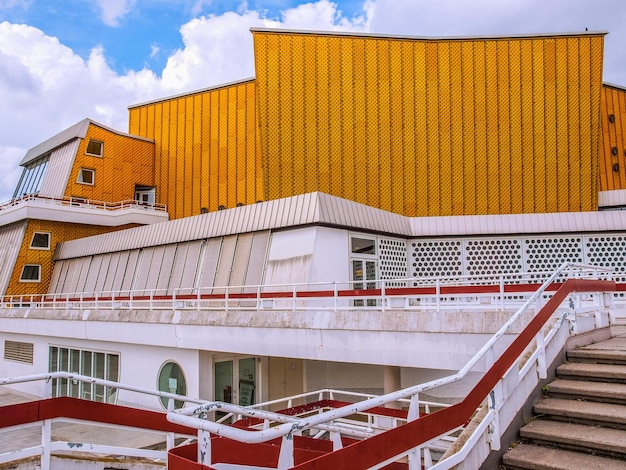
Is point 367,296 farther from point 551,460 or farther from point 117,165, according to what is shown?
point 117,165

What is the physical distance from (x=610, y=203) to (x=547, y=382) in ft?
73.0

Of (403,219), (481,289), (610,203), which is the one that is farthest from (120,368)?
(610,203)

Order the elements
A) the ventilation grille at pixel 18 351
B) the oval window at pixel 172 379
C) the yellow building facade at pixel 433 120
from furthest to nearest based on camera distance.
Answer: the ventilation grille at pixel 18 351, the yellow building facade at pixel 433 120, the oval window at pixel 172 379

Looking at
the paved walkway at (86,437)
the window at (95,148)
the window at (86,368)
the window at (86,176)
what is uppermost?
the window at (95,148)

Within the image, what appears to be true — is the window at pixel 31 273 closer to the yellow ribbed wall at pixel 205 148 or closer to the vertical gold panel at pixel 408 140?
the yellow ribbed wall at pixel 205 148

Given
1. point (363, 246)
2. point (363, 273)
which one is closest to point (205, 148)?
point (363, 246)

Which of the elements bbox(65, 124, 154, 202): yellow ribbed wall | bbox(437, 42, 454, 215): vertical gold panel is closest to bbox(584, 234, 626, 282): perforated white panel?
bbox(437, 42, 454, 215): vertical gold panel


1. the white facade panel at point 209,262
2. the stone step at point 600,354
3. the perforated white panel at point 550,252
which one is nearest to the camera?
the stone step at point 600,354

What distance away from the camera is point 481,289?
10.3 meters

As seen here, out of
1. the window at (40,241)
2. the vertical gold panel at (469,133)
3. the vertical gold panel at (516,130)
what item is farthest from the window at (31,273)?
the vertical gold panel at (516,130)

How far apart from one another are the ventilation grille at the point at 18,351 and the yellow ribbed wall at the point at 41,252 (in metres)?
4.24

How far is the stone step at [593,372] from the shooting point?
6.00 metres

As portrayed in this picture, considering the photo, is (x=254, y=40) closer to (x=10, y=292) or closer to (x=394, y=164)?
(x=394, y=164)

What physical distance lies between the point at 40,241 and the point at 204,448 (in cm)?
3096
